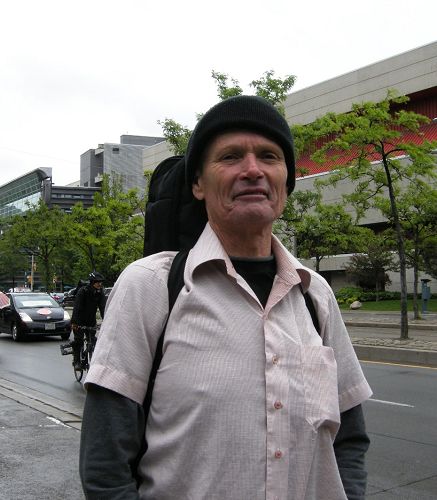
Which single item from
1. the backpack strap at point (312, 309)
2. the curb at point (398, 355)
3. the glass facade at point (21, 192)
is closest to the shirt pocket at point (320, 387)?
the backpack strap at point (312, 309)

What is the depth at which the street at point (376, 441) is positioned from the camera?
16.3 feet

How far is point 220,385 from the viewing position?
1.54 metres

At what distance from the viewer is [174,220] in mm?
1947

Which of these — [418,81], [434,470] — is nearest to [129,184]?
[418,81]

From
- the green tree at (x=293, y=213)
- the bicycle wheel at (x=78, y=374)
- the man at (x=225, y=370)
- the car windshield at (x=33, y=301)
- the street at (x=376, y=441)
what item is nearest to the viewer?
the man at (x=225, y=370)

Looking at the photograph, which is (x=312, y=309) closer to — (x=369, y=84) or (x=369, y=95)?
(x=369, y=95)

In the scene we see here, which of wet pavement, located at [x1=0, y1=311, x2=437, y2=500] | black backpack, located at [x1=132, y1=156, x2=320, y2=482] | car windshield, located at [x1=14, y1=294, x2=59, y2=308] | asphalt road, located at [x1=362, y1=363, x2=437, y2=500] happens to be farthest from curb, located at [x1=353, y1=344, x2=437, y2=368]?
black backpack, located at [x1=132, y1=156, x2=320, y2=482]

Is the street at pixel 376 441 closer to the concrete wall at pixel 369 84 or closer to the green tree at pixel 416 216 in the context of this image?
the green tree at pixel 416 216

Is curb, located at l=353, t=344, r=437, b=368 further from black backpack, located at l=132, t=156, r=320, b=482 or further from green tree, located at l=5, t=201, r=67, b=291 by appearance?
green tree, located at l=5, t=201, r=67, b=291

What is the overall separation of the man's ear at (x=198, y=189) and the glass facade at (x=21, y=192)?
96.6 metres

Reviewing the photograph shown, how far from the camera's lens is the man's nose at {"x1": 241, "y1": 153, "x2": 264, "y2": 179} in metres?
1.77

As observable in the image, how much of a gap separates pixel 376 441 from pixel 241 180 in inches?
220

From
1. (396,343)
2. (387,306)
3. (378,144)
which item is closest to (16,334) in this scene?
(396,343)

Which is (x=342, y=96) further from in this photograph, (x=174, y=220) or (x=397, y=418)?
(x=174, y=220)
